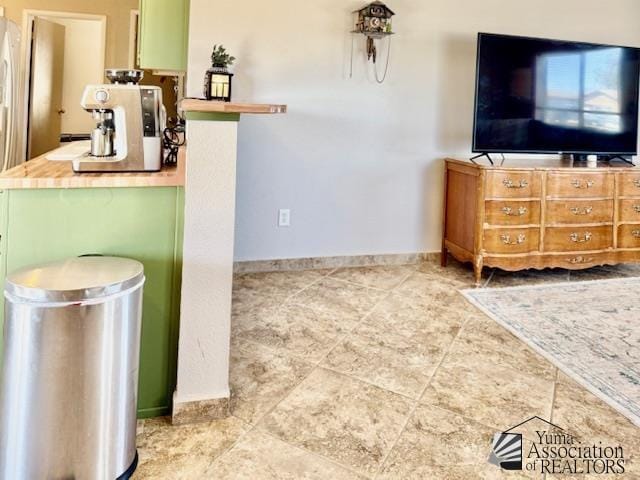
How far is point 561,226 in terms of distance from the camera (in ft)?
11.4

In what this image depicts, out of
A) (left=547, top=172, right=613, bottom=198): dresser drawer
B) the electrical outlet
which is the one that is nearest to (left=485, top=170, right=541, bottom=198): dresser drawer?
(left=547, top=172, right=613, bottom=198): dresser drawer

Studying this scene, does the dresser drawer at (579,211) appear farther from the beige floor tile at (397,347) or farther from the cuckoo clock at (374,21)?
the cuckoo clock at (374,21)

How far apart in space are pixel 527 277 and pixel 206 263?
2766 millimetres

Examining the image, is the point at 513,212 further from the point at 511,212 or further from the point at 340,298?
the point at 340,298

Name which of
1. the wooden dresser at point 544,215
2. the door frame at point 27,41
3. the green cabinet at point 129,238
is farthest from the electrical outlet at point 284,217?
the door frame at point 27,41

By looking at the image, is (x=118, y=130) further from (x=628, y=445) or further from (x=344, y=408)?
(x=628, y=445)

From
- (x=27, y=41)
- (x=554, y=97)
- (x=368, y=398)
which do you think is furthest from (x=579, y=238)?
(x=27, y=41)

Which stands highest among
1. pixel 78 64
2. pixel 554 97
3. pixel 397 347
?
pixel 78 64

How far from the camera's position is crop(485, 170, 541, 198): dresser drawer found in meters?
3.27

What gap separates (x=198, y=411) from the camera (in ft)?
5.57

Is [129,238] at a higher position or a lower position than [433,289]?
higher

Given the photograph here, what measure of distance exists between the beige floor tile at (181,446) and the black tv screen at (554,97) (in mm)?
2595

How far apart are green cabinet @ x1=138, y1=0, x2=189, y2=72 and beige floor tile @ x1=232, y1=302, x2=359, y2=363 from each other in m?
1.32

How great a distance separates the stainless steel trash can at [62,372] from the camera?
1245 mm
